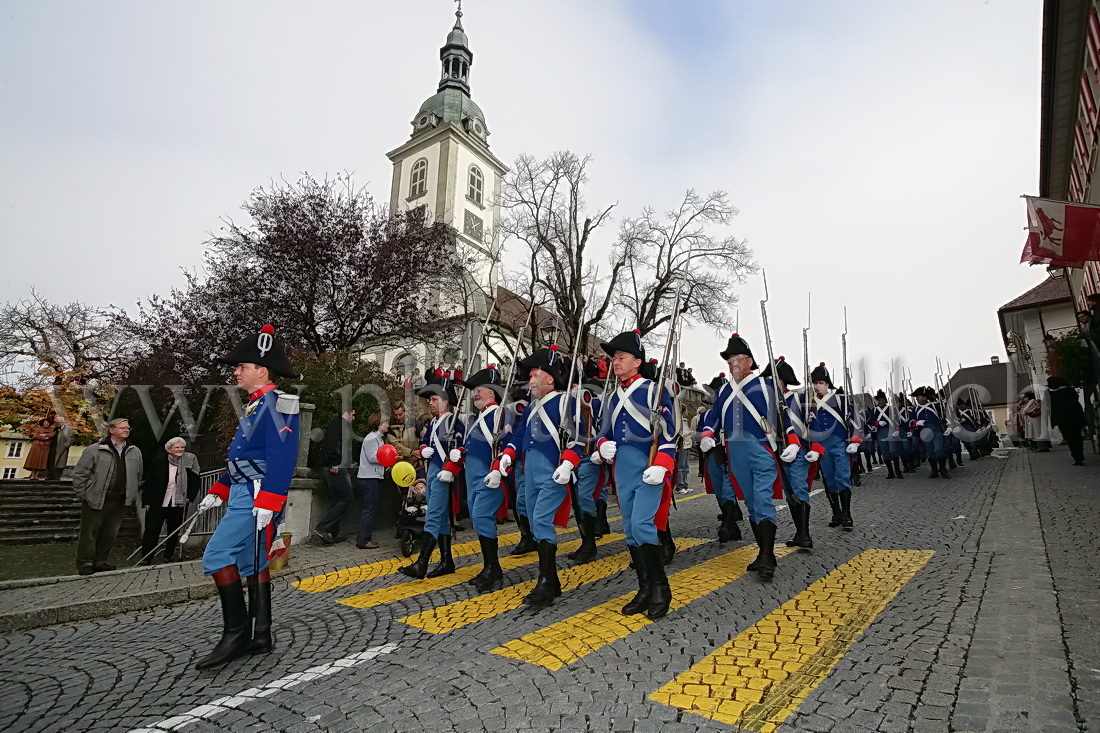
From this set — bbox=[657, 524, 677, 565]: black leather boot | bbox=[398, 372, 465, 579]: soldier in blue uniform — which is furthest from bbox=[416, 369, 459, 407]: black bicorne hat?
bbox=[657, 524, 677, 565]: black leather boot

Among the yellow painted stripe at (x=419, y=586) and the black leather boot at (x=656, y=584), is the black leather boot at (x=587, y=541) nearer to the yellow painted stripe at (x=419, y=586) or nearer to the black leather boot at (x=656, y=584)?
the yellow painted stripe at (x=419, y=586)

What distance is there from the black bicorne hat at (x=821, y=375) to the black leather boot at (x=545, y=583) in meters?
6.51

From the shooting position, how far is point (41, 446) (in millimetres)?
26297

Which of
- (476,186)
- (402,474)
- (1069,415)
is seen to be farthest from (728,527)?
(476,186)

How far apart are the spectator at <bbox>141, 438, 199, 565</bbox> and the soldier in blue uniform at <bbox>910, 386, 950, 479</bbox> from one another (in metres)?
15.3

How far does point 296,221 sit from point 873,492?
14688mm

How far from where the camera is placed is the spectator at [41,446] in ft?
82.6

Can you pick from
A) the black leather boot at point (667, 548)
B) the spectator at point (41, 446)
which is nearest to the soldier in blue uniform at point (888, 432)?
the black leather boot at point (667, 548)

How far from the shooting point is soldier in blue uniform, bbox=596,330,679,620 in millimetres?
4438

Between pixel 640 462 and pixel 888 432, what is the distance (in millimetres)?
13276

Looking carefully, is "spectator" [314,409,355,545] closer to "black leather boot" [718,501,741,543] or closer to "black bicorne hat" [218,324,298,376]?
"black bicorne hat" [218,324,298,376]

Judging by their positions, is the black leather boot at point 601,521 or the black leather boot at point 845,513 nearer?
the black leather boot at point 601,521

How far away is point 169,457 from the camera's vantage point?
29.5 feet

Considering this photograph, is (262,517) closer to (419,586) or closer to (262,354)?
(262,354)
